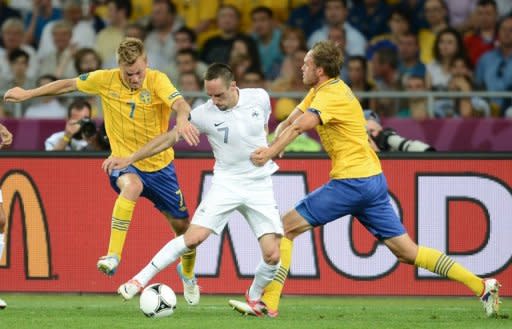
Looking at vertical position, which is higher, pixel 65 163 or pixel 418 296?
pixel 65 163

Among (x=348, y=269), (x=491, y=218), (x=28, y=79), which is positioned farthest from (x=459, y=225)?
(x=28, y=79)

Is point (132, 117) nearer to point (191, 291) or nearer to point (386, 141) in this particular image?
point (191, 291)

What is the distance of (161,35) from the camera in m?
17.9

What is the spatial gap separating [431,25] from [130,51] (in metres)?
7.24

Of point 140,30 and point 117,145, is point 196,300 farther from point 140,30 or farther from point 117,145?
point 140,30

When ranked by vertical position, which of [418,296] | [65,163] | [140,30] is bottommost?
[418,296]

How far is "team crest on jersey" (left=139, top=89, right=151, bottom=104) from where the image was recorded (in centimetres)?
1162

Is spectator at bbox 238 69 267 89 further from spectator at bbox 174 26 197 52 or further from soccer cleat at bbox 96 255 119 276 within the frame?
soccer cleat at bbox 96 255 119 276

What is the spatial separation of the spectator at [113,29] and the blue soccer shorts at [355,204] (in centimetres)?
737

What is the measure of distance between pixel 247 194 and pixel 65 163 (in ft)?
11.0

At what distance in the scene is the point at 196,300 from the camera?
39.8 ft

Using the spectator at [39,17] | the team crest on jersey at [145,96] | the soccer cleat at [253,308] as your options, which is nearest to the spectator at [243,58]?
the spectator at [39,17]

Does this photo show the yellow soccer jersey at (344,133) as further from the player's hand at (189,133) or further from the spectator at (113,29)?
the spectator at (113,29)

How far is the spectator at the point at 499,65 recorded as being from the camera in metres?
16.6
